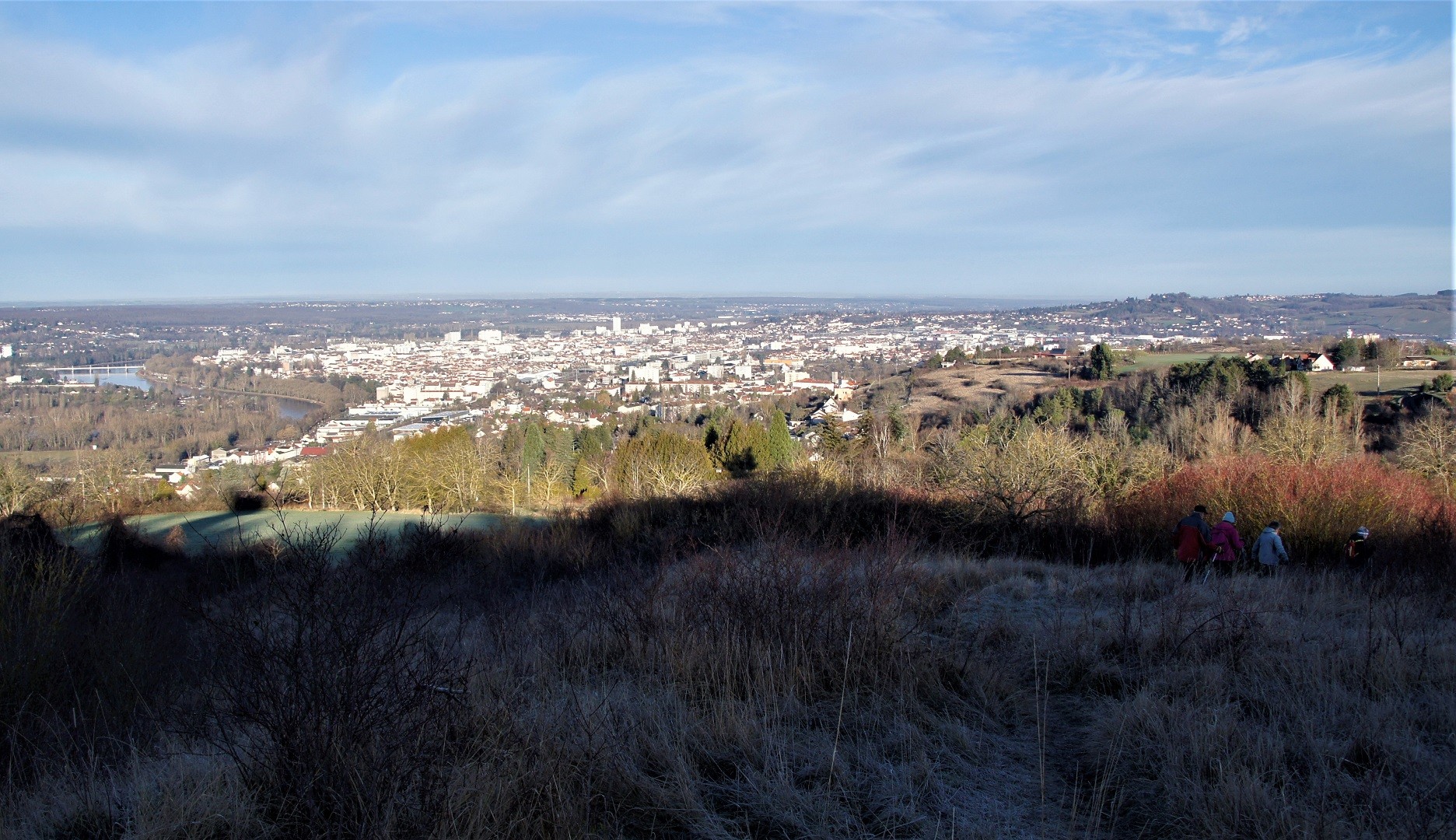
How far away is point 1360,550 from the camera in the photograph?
8570mm

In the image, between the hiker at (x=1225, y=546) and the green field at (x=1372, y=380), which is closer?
the hiker at (x=1225, y=546)

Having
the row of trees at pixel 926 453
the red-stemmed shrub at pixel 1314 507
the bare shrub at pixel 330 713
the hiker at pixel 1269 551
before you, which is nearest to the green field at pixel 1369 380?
the row of trees at pixel 926 453

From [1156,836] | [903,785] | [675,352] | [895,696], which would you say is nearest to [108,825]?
[903,785]

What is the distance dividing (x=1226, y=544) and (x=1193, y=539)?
0.98 ft

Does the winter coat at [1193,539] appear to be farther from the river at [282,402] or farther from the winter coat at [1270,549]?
the river at [282,402]

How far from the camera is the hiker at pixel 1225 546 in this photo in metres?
8.20

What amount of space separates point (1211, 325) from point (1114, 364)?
2224 cm

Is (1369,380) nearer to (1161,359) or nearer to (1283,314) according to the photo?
(1161,359)

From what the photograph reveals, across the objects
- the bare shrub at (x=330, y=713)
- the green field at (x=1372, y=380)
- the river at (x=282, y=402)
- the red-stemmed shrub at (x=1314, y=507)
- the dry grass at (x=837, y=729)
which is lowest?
the river at (x=282, y=402)

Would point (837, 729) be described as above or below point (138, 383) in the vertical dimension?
above

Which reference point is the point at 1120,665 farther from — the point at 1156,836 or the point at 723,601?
the point at 723,601

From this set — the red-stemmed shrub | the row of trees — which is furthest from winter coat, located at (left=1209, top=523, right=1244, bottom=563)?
the row of trees

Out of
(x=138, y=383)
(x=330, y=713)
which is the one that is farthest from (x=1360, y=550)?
(x=138, y=383)

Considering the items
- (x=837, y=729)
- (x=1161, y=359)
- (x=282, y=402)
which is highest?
(x=837, y=729)
